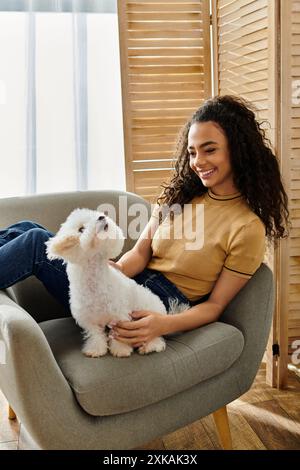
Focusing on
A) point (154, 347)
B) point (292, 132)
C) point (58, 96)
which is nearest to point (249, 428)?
point (154, 347)

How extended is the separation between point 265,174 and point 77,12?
1472mm

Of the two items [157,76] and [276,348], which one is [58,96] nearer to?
[157,76]

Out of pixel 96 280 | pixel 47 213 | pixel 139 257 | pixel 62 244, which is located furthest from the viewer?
pixel 47 213

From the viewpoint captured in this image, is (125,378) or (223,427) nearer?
(125,378)

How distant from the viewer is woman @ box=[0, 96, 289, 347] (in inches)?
63.5

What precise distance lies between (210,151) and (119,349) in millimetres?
695

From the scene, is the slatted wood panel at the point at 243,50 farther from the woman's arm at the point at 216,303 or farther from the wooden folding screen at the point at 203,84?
the woman's arm at the point at 216,303

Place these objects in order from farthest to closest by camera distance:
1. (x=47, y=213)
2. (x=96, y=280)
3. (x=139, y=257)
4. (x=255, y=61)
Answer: (x=255, y=61) < (x=47, y=213) < (x=139, y=257) < (x=96, y=280)

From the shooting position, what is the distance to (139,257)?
1856mm

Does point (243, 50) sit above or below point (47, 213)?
above

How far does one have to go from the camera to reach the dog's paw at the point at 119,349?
1447 millimetres

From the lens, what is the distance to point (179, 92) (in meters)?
2.42

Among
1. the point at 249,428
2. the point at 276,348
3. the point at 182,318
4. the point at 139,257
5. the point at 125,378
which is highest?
the point at 139,257

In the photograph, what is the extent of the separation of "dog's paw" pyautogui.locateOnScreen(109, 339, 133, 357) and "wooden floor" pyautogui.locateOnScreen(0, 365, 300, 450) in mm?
541
